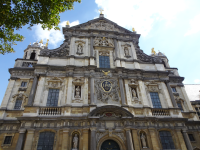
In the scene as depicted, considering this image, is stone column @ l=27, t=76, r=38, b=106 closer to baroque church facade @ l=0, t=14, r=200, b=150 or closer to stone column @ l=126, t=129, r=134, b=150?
baroque church facade @ l=0, t=14, r=200, b=150

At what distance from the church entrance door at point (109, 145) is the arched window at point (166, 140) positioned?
4.12 metres

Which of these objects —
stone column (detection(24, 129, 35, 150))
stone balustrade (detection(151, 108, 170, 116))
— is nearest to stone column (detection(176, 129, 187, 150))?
stone balustrade (detection(151, 108, 170, 116))

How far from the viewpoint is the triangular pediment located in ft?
66.7

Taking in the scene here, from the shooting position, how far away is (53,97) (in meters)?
14.4

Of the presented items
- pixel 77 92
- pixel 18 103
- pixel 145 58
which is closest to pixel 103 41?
pixel 145 58

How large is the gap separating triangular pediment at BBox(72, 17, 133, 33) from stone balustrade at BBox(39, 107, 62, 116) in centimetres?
1167

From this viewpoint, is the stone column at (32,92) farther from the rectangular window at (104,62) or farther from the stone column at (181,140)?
the stone column at (181,140)

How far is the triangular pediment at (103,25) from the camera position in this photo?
2033cm

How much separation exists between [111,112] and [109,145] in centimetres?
275

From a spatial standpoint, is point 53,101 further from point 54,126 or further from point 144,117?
point 144,117

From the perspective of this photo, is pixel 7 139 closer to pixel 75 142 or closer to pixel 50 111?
pixel 50 111

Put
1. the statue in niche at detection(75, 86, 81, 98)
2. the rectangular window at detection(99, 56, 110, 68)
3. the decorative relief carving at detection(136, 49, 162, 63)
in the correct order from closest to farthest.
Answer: the statue in niche at detection(75, 86, 81, 98), the rectangular window at detection(99, 56, 110, 68), the decorative relief carving at detection(136, 49, 162, 63)

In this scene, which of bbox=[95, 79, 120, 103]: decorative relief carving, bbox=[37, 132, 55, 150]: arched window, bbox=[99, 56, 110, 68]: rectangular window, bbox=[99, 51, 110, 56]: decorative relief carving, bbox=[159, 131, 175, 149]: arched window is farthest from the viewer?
bbox=[99, 51, 110, 56]: decorative relief carving

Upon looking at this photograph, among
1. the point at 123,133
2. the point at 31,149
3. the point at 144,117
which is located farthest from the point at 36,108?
the point at 144,117
